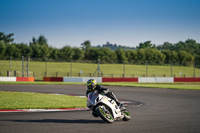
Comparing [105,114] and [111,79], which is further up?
[111,79]

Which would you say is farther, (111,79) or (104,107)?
(111,79)

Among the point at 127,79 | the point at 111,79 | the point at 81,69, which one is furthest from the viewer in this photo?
the point at 81,69

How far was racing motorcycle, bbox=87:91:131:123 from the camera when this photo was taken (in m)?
8.59

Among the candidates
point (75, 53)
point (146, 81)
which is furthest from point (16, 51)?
point (146, 81)

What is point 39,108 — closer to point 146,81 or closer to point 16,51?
point 146,81

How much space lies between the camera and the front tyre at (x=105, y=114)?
852cm

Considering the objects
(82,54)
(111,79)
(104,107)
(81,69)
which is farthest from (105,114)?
(82,54)

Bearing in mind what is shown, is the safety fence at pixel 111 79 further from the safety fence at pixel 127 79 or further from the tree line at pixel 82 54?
the tree line at pixel 82 54

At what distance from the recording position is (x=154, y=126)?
27.3 feet

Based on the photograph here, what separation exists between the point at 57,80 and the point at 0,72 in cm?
820

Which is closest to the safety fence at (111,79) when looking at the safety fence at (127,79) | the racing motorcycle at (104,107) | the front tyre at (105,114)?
the safety fence at (127,79)

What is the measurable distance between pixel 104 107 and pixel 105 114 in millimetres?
217

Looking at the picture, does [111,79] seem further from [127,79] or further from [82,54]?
[82,54]

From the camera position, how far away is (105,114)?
862 cm
